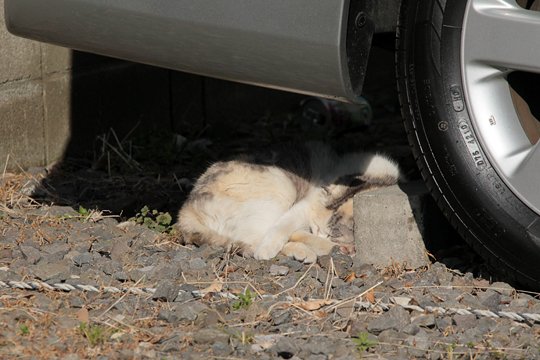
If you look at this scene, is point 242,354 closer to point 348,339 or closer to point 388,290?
point 348,339

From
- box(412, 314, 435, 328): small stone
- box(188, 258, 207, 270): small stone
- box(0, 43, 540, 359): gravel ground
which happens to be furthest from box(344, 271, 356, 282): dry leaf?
box(188, 258, 207, 270): small stone

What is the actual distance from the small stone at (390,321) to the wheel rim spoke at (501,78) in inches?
24.2

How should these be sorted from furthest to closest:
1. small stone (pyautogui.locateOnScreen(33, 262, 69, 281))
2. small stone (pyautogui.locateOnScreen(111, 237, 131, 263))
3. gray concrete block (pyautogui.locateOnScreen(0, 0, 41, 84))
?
gray concrete block (pyautogui.locateOnScreen(0, 0, 41, 84)), small stone (pyautogui.locateOnScreen(111, 237, 131, 263)), small stone (pyautogui.locateOnScreen(33, 262, 69, 281))

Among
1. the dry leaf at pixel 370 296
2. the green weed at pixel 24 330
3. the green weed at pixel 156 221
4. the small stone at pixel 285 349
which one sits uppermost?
the small stone at pixel 285 349

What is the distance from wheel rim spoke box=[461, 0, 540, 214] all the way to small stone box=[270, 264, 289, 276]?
1.04m

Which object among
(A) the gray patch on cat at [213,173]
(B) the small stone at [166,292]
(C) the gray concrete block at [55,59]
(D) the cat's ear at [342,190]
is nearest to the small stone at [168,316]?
(B) the small stone at [166,292]

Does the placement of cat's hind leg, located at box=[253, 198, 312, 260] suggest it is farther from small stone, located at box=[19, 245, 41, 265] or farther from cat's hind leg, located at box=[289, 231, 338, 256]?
small stone, located at box=[19, 245, 41, 265]

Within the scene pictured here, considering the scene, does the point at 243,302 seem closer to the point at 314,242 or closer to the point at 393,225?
the point at 393,225

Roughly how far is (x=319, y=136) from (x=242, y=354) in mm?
3141

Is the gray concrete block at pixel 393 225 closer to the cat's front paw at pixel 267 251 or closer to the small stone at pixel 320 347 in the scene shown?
the cat's front paw at pixel 267 251

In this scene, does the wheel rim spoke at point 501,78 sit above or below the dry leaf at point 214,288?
above

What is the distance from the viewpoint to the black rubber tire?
11.9 feet

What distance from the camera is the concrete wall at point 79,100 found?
526 cm

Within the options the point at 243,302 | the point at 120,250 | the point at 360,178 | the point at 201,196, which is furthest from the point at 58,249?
the point at 360,178
